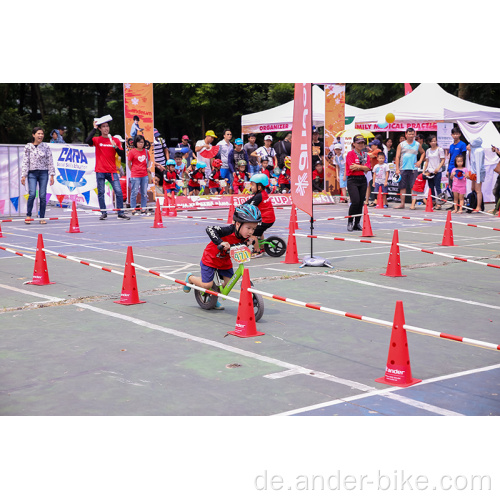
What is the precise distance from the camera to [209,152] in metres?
26.7

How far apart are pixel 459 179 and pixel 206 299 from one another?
15351 millimetres

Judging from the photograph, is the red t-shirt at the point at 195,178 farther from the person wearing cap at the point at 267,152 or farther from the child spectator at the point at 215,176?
the person wearing cap at the point at 267,152

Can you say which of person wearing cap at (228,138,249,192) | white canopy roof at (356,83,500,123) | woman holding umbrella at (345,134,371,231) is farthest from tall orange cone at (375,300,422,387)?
white canopy roof at (356,83,500,123)

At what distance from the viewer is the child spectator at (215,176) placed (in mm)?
26317

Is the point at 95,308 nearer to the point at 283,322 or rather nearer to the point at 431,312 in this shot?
the point at 283,322

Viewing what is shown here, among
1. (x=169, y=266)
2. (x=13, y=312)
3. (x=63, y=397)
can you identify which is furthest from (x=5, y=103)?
(x=63, y=397)

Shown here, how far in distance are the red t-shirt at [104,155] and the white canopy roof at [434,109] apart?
1247cm

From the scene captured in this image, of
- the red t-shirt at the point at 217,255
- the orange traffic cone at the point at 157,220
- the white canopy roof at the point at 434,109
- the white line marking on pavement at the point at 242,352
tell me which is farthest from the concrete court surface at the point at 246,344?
the white canopy roof at the point at 434,109

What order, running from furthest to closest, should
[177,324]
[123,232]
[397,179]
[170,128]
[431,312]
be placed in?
[170,128]
[397,179]
[123,232]
[431,312]
[177,324]

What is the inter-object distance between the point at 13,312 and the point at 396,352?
188 inches

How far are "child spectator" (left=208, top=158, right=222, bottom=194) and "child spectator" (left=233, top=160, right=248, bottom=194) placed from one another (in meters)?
0.67

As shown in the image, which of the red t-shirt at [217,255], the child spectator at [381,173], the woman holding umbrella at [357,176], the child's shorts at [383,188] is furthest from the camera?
the child's shorts at [383,188]

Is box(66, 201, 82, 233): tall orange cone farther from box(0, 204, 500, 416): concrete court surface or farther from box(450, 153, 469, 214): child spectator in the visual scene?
box(450, 153, 469, 214): child spectator

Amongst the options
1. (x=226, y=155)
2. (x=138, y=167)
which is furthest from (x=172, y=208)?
(x=226, y=155)
